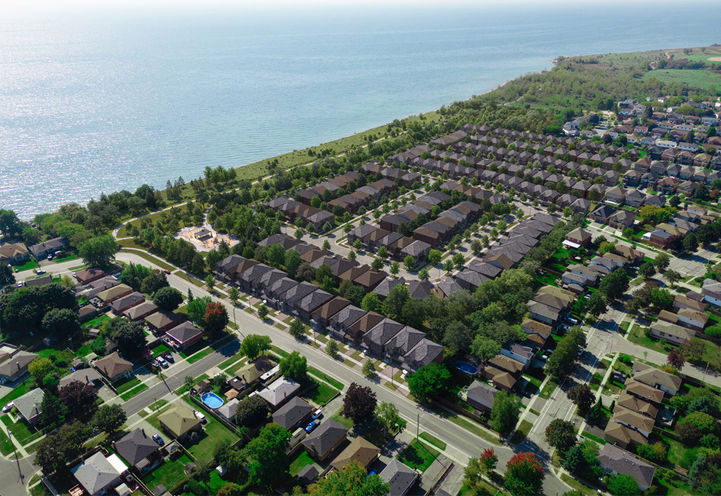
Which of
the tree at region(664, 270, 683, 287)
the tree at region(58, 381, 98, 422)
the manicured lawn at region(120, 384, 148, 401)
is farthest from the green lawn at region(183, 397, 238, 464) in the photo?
the tree at region(664, 270, 683, 287)

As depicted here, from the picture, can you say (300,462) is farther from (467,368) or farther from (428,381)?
(467,368)

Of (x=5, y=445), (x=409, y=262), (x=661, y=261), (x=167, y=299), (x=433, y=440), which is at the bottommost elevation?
(x=433, y=440)

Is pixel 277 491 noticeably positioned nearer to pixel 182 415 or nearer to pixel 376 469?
pixel 376 469

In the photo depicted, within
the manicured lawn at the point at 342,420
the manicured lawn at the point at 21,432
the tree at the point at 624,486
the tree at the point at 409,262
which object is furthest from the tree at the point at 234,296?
the tree at the point at 624,486

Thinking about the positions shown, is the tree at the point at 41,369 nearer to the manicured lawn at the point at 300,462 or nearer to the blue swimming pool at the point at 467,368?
the manicured lawn at the point at 300,462

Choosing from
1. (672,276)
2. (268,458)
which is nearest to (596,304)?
(672,276)

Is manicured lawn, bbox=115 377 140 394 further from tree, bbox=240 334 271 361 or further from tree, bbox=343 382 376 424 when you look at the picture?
tree, bbox=343 382 376 424
